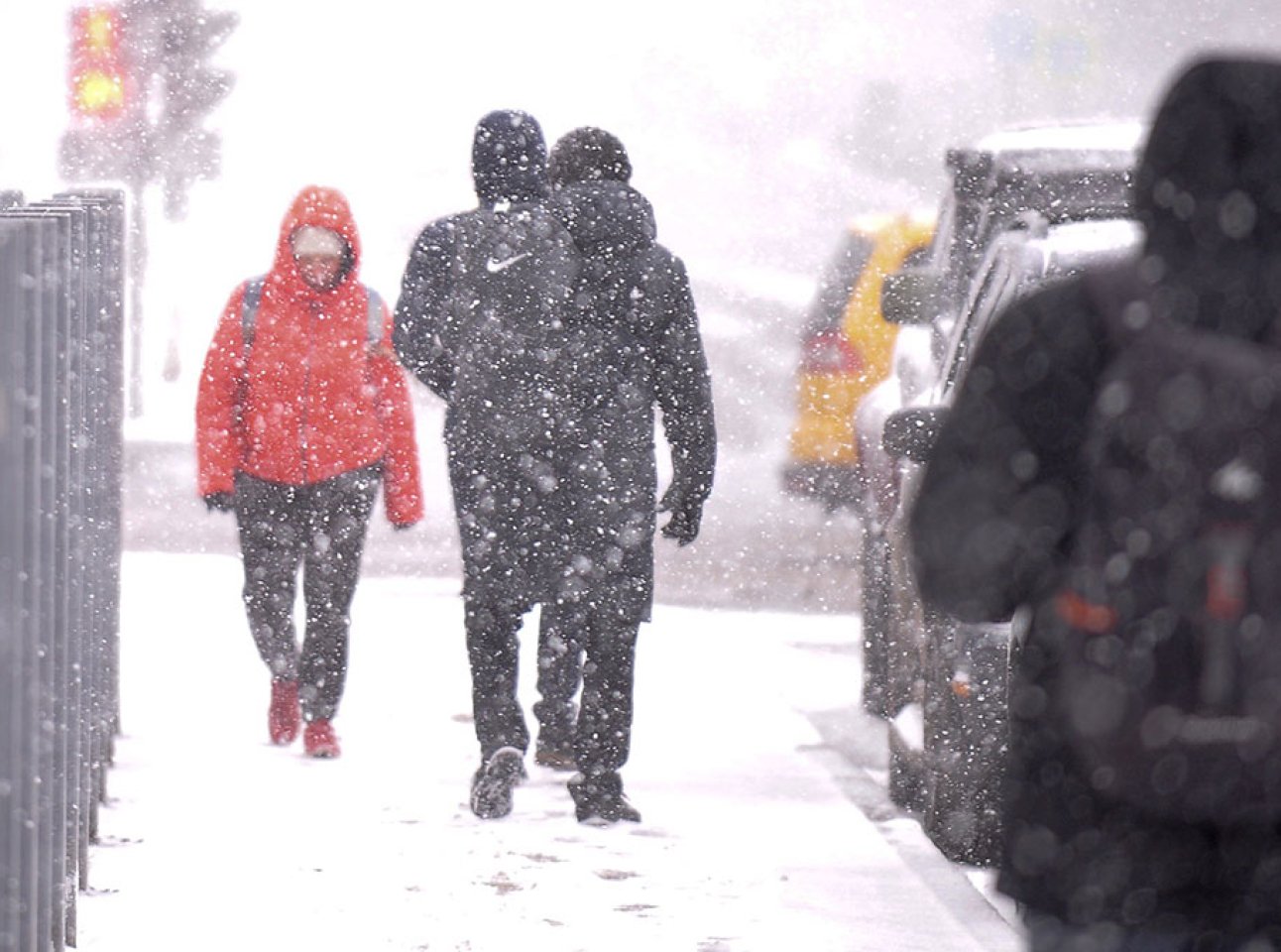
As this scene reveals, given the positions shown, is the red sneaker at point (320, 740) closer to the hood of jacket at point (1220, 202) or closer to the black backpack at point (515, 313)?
the black backpack at point (515, 313)

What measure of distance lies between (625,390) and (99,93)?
13.1m

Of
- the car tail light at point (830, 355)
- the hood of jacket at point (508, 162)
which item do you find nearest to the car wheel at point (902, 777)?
the hood of jacket at point (508, 162)

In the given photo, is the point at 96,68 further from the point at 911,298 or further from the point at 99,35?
the point at 911,298

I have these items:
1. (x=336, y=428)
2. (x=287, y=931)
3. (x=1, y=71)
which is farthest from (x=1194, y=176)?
(x=1, y=71)

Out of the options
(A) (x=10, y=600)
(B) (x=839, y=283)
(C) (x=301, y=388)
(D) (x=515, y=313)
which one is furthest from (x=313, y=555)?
(B) (x=839, y=283)

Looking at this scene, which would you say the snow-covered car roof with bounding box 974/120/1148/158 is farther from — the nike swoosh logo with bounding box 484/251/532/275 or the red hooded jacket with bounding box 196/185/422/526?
the nike swoosh logo with bounding box 484/251/532/275

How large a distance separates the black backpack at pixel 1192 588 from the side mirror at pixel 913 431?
246 centimetres

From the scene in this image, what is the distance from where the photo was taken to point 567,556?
6.62 metres

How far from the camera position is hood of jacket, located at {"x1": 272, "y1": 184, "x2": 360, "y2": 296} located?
7602mm

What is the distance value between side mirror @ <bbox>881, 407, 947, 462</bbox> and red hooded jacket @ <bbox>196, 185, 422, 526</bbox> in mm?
2325

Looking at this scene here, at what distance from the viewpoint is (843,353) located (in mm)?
13250

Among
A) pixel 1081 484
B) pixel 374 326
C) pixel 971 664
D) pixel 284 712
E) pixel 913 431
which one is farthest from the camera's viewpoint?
pixel 284 712

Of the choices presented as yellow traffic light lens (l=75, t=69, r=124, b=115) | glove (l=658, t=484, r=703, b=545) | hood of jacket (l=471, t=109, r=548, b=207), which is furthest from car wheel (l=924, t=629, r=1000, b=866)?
yellow traffic light lens (l=75, t=69, r=124, b=115)

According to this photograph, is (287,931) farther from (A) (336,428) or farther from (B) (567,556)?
(A) (336,428)
